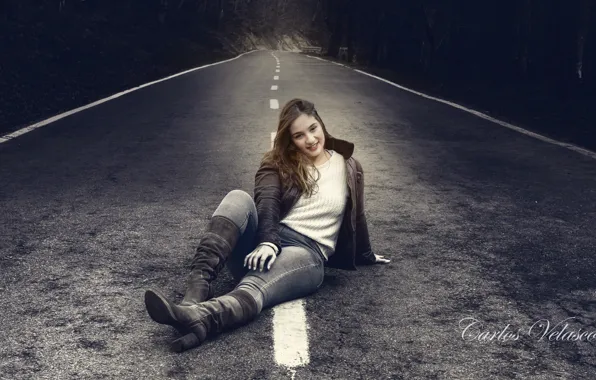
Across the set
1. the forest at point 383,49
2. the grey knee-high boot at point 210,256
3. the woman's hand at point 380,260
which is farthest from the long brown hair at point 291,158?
the forest at point 383,49

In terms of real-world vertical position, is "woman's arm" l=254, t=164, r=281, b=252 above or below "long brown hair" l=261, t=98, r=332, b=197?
below

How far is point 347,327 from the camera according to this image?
402 cm

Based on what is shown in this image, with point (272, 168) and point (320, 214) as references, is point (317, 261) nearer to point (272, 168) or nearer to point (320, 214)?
point (320, 214)

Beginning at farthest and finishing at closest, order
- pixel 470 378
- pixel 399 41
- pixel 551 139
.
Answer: pixel 399 41
pixel 551 139
pixel 470 378

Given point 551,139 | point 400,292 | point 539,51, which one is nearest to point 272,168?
point 400,292

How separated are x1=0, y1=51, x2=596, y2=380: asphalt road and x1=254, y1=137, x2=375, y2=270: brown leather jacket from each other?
6.6 inches

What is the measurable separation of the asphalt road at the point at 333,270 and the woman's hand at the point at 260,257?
0.87ft

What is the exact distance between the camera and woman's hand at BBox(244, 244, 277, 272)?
4141mm

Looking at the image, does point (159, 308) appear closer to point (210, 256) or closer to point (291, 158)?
point (210, 256)

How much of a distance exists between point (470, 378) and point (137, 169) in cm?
576
